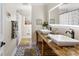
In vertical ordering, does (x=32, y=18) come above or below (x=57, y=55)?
above

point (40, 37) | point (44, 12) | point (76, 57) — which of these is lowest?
point (76, 57)

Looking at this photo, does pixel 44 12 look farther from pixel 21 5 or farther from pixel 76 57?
pixel 76 57

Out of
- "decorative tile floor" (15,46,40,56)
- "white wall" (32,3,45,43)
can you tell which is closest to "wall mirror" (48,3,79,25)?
"white wall" (32,3,45,43)

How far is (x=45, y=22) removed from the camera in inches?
70.9

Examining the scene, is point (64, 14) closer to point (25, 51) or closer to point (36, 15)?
point (36, 15)

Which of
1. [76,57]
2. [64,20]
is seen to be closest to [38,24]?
[64,20]

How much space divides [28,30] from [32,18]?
0.56 feet

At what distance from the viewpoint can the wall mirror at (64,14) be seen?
170 cm

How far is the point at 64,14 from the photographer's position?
183 cm

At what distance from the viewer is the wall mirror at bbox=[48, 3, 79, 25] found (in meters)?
1.70

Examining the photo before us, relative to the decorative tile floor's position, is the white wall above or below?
above

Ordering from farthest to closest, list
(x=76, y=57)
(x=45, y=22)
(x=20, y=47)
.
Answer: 1. (x=20, y=47)
2. (x=45, y=22)
3. (x=76, y=57)

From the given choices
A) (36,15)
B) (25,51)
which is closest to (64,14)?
(36,15)

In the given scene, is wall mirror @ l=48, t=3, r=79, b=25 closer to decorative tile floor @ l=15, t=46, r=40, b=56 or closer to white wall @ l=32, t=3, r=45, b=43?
white wall @ l=32, t=3, r=45, b=43
